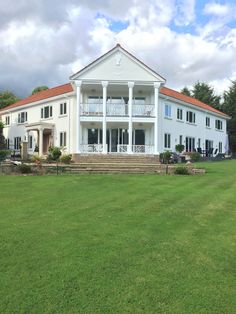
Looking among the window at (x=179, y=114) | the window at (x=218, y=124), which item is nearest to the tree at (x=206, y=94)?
the window at (x=218, y=124)

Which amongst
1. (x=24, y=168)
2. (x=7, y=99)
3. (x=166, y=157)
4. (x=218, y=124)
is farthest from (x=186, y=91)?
(x=24, y=168)

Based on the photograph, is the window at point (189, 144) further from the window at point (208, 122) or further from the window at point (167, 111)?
Result: the window at point (167, 111)

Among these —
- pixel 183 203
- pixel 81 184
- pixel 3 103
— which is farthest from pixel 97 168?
pixel 3 103

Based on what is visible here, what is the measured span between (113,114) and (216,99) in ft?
109

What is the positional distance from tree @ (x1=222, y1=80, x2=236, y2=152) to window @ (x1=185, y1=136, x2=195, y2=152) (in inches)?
625

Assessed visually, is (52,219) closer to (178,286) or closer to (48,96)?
(178,286)

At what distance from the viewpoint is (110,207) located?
10.2m

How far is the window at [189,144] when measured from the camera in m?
40.7

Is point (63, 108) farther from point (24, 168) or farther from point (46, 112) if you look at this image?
point (24, 168)

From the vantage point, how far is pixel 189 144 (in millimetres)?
41312

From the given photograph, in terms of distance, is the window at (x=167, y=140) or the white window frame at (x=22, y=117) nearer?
the window at (x=167, y=140)

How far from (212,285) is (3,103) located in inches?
2368

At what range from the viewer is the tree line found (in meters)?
56.7

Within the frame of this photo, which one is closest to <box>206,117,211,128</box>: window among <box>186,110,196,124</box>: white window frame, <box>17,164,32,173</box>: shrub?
<box>186,110,196,124</box>: white window frame
